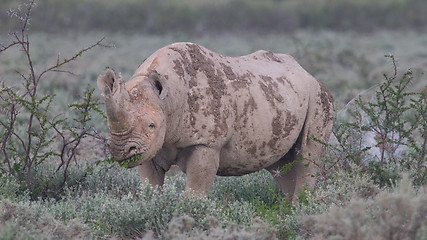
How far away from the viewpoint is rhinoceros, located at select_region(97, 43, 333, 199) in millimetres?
5633

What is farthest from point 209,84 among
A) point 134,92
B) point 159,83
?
point 134,92

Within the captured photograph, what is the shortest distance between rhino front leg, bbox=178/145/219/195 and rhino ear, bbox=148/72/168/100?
0.71 metres

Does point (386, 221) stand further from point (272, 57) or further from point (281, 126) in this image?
point (272, 57)

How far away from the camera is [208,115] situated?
245 inches

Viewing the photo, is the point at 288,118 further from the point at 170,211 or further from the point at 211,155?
the point at 170,211

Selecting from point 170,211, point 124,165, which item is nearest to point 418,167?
point 170,211

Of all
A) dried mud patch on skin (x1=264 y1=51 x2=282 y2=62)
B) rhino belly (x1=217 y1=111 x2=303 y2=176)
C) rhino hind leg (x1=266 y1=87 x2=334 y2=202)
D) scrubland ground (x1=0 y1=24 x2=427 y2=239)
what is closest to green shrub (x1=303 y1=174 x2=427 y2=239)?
scrubland ground (x1=0 y1=24 x2=427 y2=239)

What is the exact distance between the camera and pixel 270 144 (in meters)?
6.86

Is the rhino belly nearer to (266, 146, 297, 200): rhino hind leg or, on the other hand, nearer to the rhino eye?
(266, 146, 297, 200): rhino hind leg

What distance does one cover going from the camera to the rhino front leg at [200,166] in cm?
Answer: 621

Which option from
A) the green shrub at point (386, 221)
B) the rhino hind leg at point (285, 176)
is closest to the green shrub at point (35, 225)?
the green shrub at point (386, 221)

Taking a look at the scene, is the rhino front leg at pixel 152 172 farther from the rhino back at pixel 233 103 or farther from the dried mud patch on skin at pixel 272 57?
the dried mud patch on skin at pixel 272 57

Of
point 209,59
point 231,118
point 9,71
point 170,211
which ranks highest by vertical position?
point 9,71

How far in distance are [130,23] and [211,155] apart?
148 feet
